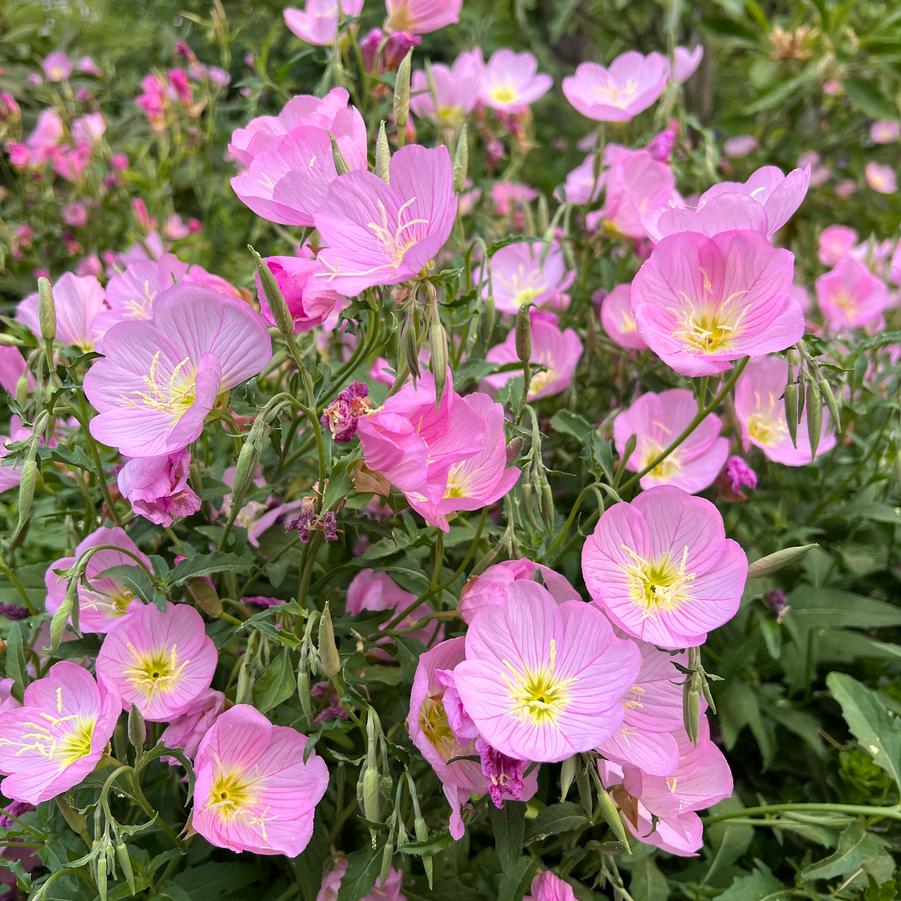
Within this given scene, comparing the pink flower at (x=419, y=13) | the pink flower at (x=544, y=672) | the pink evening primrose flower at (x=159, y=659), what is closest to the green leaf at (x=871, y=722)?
the pink flower at (x=544, y=672)

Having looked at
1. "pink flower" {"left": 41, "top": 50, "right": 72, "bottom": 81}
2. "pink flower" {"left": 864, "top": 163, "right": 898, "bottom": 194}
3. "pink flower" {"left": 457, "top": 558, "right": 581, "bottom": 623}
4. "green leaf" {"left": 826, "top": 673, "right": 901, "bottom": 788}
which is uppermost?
"pink flower" {"left": 457, "top": 558, "right": 581, "bottom": 623}

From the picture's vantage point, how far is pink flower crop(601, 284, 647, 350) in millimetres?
1279

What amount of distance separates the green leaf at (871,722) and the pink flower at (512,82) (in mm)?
1252

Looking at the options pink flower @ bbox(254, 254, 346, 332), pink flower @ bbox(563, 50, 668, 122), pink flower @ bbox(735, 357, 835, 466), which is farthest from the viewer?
pink flower @ bbox(563, 50, 668, 122)

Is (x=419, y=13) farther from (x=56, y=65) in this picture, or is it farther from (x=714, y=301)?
(x=56, y=65)

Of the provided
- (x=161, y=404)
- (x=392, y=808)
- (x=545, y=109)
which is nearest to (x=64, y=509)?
(x=161, y=404)

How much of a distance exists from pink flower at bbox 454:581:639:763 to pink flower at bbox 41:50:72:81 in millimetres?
2272

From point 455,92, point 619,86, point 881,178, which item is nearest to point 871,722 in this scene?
point 619,86

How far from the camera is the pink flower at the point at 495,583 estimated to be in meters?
0.81

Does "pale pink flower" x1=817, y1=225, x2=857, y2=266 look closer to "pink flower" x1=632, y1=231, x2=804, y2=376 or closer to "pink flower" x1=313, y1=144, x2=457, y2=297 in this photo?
"pink flower" x1=632, y1=231, x2=804, y2=376

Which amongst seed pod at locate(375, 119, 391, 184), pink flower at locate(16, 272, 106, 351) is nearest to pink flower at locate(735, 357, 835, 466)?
seed pod at locate(375, 119, 391, 184)

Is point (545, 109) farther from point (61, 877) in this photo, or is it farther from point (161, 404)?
point (61, 877)

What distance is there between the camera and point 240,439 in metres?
0.91

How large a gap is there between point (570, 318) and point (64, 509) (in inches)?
30.8
